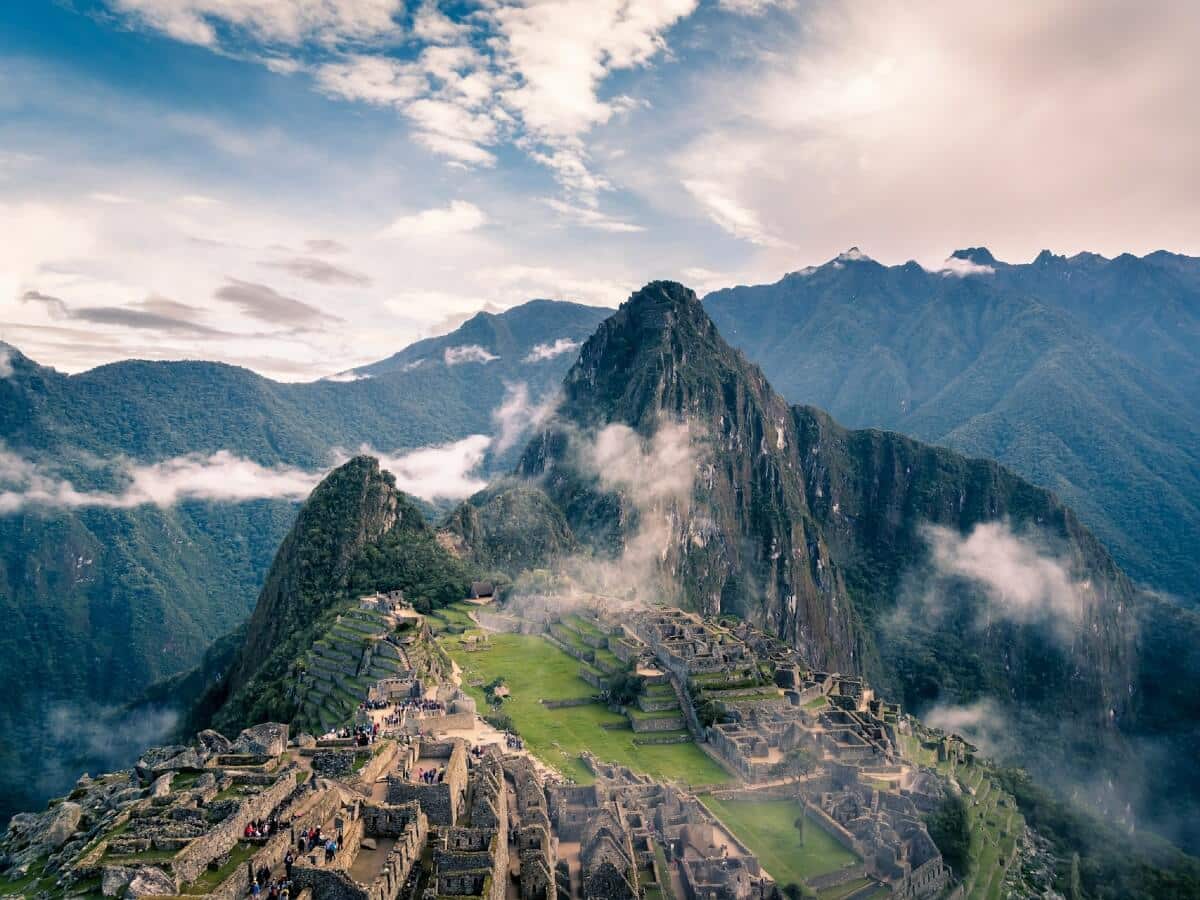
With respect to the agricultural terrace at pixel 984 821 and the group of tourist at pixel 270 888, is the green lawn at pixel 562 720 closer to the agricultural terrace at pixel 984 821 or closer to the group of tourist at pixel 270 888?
the agricultural terrace at pixel 984 821

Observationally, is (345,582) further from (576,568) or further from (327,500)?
(576,568)

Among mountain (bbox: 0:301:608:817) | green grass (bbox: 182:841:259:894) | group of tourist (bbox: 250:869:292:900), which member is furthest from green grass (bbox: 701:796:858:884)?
mountain (bbox: 0:301:608:817)

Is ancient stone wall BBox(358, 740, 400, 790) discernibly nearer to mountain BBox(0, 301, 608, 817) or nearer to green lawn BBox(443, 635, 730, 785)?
green lawn BBox(443, 635, 730, 785)

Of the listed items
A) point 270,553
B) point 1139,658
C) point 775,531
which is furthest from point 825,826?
point 1139,658

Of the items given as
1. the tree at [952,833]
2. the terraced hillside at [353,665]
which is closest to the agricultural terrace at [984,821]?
the tree at [952,833]

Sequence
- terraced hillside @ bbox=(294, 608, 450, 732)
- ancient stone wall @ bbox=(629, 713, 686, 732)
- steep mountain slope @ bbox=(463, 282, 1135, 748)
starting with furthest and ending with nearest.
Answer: steep mountain slope @ bbox=(463, 282, 1135, 748)
ancient stone wall @ bbox=(629, 713, 686, 732)
terraced hillside @ bbox=(294, 608, 450, 732)

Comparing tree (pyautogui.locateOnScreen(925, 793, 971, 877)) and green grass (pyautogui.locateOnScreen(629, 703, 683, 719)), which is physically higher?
green grass (pyautogui.locateOnScreen(629, 703, 683, 719))
